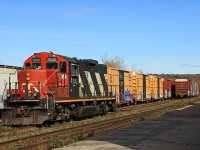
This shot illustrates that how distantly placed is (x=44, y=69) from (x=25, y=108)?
8.47ft

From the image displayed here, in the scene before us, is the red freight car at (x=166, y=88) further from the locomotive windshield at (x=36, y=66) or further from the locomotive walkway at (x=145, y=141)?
the locomotive walkway at (x=145, y=141)

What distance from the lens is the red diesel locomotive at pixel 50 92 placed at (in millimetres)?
16828

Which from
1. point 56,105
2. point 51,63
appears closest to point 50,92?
point 56,105

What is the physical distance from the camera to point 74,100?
63.5ft

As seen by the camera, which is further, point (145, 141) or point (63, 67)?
point (63, 67)

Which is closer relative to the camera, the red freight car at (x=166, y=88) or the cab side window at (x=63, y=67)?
the cab side window at (x=63, y=67)

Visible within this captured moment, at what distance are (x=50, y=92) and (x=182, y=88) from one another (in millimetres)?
44287

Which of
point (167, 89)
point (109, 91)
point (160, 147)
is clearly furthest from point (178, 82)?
point (160, 147)

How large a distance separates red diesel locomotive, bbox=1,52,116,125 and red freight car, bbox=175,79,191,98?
38.2 meters

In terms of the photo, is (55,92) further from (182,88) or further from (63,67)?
(182,88)

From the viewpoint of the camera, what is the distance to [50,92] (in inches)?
695

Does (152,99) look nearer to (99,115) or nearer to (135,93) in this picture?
(135,93)

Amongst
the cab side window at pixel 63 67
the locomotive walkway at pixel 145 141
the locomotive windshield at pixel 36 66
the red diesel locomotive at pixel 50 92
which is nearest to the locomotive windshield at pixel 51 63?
the red diesel locomotive at pixel 50 92

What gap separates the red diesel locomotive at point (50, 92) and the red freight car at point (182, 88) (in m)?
38.2
